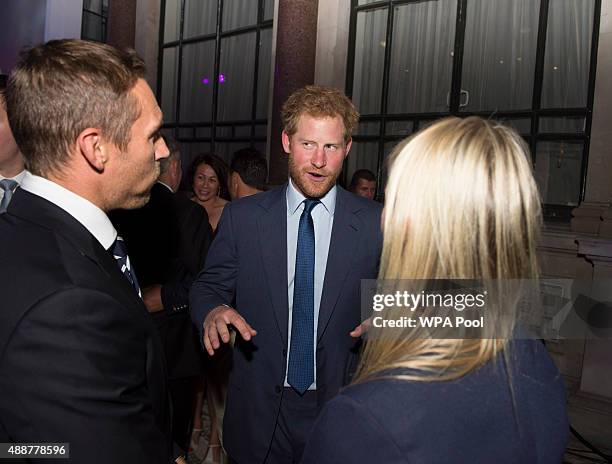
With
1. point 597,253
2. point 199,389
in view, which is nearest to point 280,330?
point 199,389

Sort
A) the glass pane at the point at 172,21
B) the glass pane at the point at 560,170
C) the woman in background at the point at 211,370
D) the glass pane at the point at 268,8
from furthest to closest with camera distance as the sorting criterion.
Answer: the glass pane at the point at 172,21 < the glass pane at the point at 268,8 < the glass pane at the point at 560,170 < the woman in background at the point at 211,370

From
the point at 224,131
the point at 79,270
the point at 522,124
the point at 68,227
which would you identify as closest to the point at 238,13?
the point at 224,131

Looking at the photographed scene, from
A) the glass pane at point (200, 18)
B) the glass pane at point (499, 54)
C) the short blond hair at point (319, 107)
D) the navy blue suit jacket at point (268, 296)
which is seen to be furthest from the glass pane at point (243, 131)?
the navy blue suit jacket at point (268, 296)

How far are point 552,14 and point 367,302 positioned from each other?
503cm

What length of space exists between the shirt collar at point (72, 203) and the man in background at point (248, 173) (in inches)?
114

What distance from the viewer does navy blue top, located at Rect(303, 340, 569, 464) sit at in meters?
0.88

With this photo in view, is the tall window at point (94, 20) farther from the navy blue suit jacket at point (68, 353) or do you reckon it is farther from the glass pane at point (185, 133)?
the navy blue suit jacket at point (68, 353)

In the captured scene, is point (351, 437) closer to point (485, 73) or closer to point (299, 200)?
point (299, 200)

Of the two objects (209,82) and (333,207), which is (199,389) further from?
(209,82)

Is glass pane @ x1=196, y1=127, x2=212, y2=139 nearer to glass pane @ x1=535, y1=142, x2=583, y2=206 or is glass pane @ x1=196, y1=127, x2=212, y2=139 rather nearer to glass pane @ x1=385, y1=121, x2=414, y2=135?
glass pane @ x1=385, y1=121, x2=414, y2=135

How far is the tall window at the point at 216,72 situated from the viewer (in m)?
8.82

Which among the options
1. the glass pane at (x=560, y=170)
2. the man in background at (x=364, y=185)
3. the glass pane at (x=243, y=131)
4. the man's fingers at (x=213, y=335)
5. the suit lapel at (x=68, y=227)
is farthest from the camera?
the glass pane at (x=243, y=131)

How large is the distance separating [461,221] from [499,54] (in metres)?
5.82

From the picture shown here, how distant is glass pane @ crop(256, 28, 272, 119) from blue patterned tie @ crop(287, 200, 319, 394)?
678 centimetres
